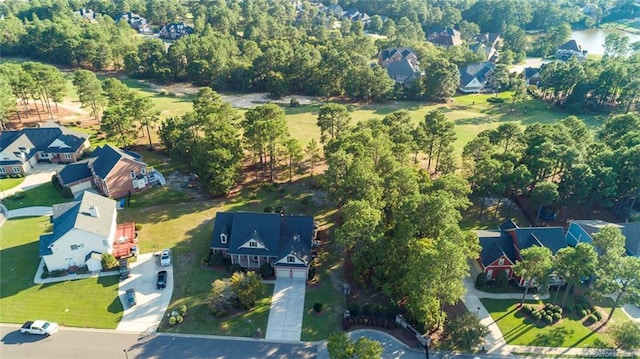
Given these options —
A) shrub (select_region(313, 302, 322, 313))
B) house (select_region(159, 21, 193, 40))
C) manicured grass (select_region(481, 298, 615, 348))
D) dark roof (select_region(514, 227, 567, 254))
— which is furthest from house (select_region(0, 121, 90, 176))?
house (select_region(159, 21, 193, 40))

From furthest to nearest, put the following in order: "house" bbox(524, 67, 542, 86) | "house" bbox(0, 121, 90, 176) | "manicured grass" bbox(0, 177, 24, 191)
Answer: "house" bbox(524, 67, 542, 86) → "house" bbox(0, 121, 90, 176) → "manicured grass" bbox(0, 177, 24, 191)

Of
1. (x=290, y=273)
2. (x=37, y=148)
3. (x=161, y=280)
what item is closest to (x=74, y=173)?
(x=37, y=148)

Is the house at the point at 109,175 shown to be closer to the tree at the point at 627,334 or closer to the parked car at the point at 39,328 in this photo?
the parked car at the point at 39,328

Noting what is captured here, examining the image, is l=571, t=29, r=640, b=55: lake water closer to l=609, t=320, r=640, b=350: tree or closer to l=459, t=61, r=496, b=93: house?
l=459, t=61, r=496, b=93: house

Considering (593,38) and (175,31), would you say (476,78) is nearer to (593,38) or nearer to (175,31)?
(593,38)

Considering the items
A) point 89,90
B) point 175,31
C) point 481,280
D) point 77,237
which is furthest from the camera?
point 175,31

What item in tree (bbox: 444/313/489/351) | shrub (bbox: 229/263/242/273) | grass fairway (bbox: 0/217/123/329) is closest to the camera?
tree (bbox: 444/313/489/351)
